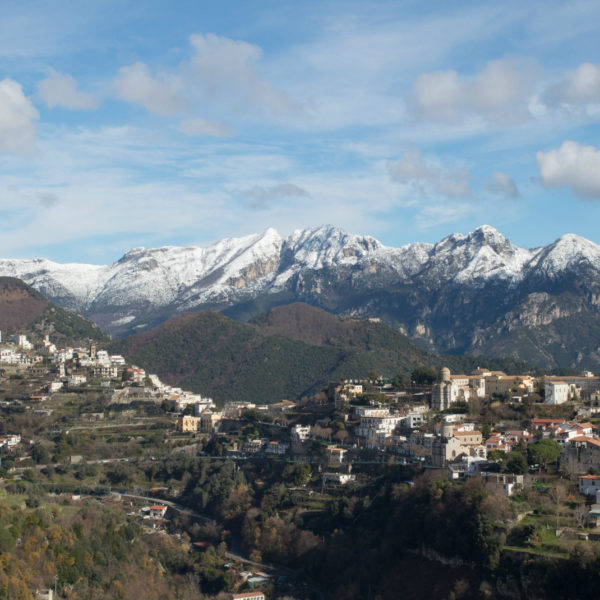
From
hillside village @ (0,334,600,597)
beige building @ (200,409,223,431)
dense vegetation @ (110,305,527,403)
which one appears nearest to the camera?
hillside village @ (0,334,600,597)

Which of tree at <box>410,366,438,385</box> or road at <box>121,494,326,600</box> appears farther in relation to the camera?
tree at <box>410,366,438,385</box>

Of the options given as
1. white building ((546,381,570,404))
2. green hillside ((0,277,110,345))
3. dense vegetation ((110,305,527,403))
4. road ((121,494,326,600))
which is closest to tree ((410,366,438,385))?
white building ((546,381,570,404))

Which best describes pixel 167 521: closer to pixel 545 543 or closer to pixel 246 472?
pixel 246 472

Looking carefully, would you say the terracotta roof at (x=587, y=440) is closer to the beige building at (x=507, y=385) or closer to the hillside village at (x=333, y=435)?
the hillside village at (x=333, y=435)

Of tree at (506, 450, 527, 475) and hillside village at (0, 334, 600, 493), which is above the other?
hillside village at (0, 334, 600, 493)

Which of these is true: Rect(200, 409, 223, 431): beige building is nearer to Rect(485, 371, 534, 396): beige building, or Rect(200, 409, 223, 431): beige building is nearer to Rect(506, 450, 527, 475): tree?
Rect(485, 371, 534, 396): beige building

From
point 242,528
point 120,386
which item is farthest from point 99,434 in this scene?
point 242,528

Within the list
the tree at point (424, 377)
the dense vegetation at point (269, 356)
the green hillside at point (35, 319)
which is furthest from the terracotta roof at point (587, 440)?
the green hillside at point (35, 319)

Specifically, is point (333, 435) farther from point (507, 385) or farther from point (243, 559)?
point (243, 559)
